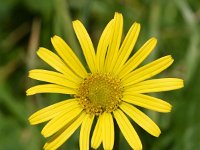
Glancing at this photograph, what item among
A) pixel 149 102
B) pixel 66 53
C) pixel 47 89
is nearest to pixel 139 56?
pixel 149 102

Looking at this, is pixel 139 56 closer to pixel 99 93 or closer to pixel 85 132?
pixel 99 93

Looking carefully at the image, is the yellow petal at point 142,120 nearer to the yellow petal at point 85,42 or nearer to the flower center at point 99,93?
the flower center at point 99,93

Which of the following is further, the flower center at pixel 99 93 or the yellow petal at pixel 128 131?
the flower center at pixel 99 93

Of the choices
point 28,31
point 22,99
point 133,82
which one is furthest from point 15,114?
point 133,82

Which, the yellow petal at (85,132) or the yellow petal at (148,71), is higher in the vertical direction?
the yellow petal at (148,71)

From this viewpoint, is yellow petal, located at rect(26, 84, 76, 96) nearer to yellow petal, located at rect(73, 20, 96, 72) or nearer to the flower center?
the flower center

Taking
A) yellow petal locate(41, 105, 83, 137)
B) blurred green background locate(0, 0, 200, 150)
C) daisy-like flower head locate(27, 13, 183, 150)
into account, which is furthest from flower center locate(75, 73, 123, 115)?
blurred green background locate(0, 0, 200, 150)

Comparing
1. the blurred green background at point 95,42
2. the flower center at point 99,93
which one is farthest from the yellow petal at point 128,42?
the blurred green background at point 95,42
